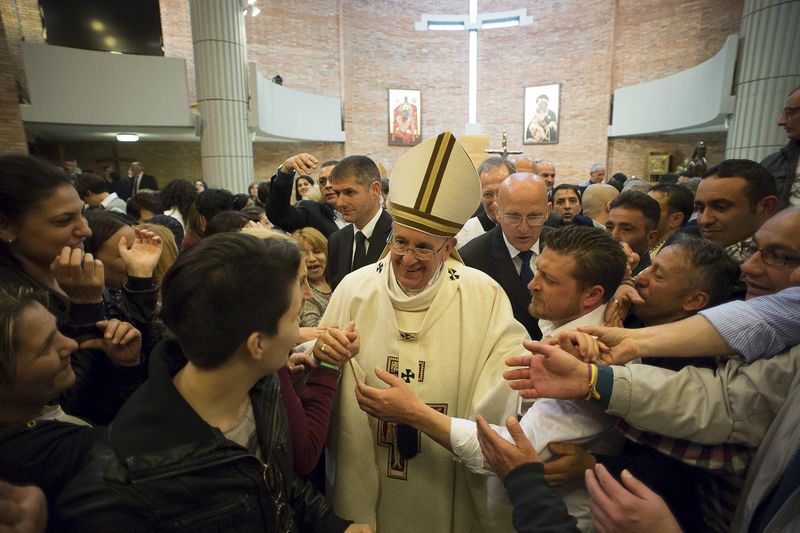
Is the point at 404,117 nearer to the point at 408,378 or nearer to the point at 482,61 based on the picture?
the point at 482,61

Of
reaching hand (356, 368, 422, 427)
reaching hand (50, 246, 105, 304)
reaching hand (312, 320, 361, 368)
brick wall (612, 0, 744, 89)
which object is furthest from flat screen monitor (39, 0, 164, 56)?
brick wall (612, 0, 744, 89)

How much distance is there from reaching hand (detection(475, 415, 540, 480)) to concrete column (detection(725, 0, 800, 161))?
7476mm

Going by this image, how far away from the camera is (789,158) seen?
3273mm

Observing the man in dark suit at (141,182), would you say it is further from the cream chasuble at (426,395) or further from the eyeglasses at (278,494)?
the eyeglasses at (278,494)

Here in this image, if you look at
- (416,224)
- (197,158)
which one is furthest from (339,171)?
(197,158)

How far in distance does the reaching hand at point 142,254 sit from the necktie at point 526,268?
2.03 metres

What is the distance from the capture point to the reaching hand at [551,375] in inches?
50.8

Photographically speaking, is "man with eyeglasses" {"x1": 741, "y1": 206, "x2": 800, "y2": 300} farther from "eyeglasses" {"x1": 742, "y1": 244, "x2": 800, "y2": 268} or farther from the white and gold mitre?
the white and gold mitre

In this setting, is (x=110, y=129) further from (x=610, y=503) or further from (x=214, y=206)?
(x=610, y=503)

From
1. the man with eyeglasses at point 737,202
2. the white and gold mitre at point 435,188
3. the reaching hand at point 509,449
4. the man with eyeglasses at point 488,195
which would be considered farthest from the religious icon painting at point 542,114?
the reaching hand at point 509,449

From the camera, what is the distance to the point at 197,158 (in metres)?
13.6

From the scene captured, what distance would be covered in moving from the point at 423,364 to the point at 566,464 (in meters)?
0.67

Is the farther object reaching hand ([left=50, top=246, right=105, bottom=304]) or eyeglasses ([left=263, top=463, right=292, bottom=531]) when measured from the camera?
reaching hand ([left=50, top=246, right=105, bottom=304])

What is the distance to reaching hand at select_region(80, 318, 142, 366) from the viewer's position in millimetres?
1701
